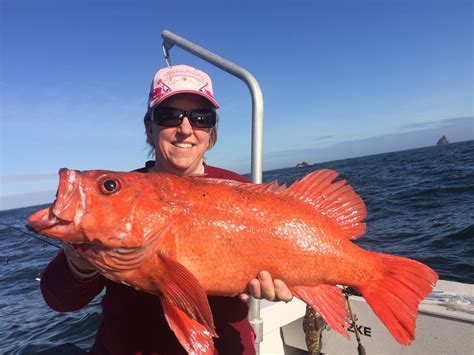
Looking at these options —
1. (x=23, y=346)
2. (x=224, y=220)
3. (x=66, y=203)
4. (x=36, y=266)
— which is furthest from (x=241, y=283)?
(x=36, y=266)

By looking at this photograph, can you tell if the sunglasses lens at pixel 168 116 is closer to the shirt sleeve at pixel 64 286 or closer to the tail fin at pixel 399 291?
the shirt sleeve at pixel 64 286

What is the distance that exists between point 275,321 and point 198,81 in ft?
10.9

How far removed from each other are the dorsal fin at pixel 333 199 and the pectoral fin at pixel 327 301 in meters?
0.40

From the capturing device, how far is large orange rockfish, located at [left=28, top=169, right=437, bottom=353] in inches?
74.0

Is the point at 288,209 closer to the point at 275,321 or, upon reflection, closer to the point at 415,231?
the point at 275,321

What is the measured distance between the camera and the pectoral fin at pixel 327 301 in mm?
2271

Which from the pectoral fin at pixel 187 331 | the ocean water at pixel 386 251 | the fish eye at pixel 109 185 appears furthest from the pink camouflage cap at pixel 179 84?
the ocean water at pixel 386 251

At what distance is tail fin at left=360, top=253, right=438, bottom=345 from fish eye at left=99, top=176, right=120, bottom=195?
1.69 m

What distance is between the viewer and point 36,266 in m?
15.2

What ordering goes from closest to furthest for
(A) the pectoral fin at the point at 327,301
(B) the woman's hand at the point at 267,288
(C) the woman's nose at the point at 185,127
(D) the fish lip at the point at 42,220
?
(D) the fish lip at the point at 42,220, (B) the woman's hand at the point at 267,288, (A) the pectoral fin at the point at 327,301, (C) the woman's nose at the point at 185,127

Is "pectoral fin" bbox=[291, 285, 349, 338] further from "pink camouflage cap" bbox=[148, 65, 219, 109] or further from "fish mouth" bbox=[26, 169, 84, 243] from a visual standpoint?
"pink camouflage cap" bbox=[148, 65, 219, 109]

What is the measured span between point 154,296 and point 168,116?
51.1 inches

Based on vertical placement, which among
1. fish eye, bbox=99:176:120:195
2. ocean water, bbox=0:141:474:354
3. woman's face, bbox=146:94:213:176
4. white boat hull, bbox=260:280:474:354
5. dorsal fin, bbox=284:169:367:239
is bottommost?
ocean water, bbox=0:141:474:354

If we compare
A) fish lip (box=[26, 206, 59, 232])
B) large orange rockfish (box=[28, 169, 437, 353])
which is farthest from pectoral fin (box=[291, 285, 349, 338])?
fish lip (box=[26, 206, 59, 232])
